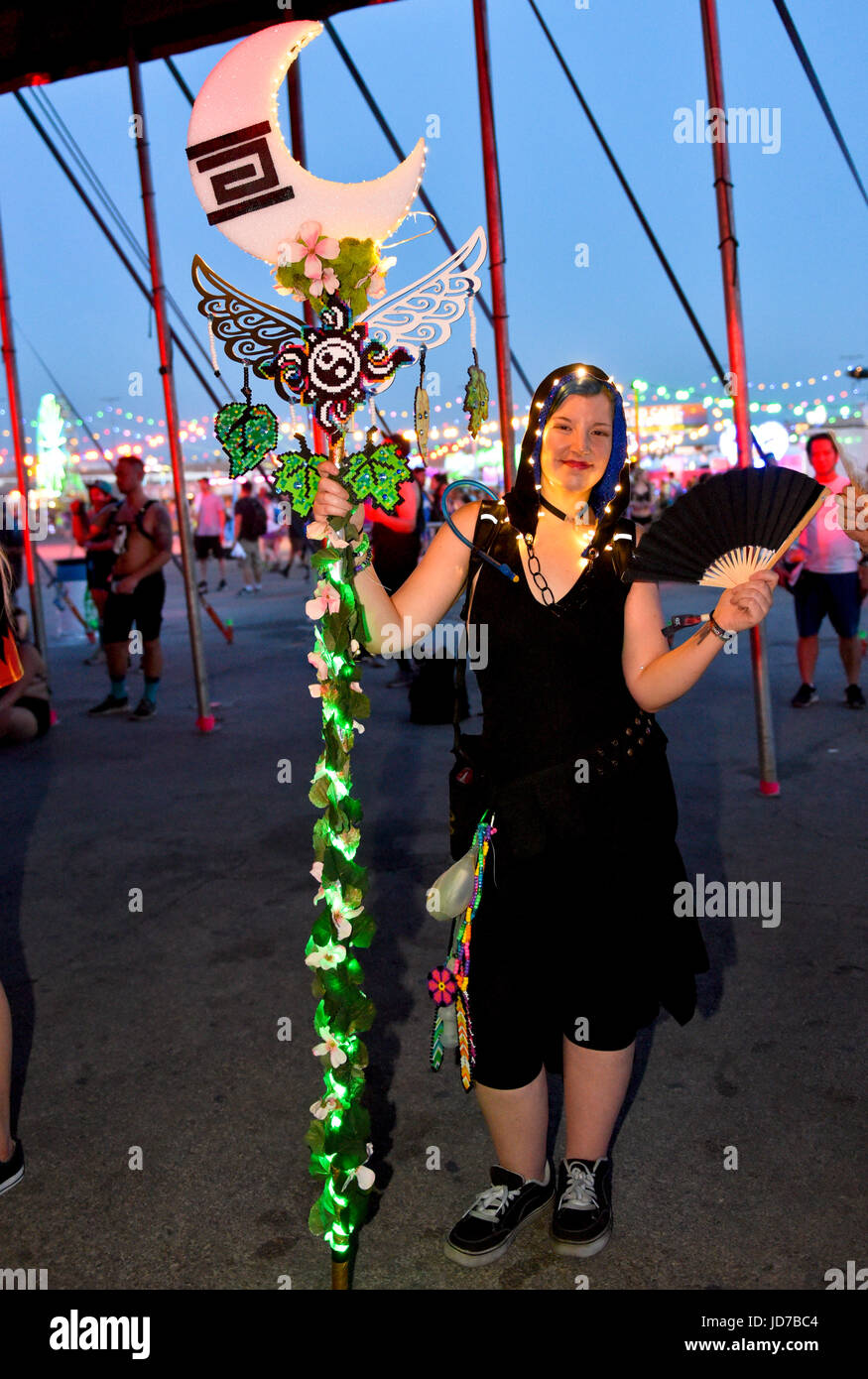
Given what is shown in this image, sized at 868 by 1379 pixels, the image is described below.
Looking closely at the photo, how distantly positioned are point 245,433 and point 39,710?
6.18 m

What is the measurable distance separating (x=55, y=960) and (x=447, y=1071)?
1573mm

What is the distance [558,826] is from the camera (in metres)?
2.15

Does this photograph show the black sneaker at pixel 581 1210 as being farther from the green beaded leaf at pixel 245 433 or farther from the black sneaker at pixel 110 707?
the black sneaker at pixel 110 707

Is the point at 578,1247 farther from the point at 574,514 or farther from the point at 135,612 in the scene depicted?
the point at 135,612

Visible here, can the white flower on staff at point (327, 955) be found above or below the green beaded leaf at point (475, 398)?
below

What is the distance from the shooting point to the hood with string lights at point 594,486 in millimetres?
2150

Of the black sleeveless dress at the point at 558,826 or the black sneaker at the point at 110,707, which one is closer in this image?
the black sleeveless dress at the point at 558,826

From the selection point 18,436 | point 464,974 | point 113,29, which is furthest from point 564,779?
point 18,436

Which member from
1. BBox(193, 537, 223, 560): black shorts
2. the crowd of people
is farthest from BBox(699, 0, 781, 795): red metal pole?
BBox(193, 537, 223, 560): black shorts

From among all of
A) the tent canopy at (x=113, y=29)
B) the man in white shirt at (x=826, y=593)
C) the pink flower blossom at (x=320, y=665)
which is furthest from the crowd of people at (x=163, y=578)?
the pink flower blossom at (x=320, y=665)

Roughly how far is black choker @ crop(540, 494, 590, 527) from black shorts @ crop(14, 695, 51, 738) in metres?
6.00

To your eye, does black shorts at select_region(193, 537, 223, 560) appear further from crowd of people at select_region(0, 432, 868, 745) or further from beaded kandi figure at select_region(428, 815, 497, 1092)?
beaded kandi figure at select_region(428, 815, 497, 1092)

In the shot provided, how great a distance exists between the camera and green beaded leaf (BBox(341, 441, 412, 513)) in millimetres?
1911
